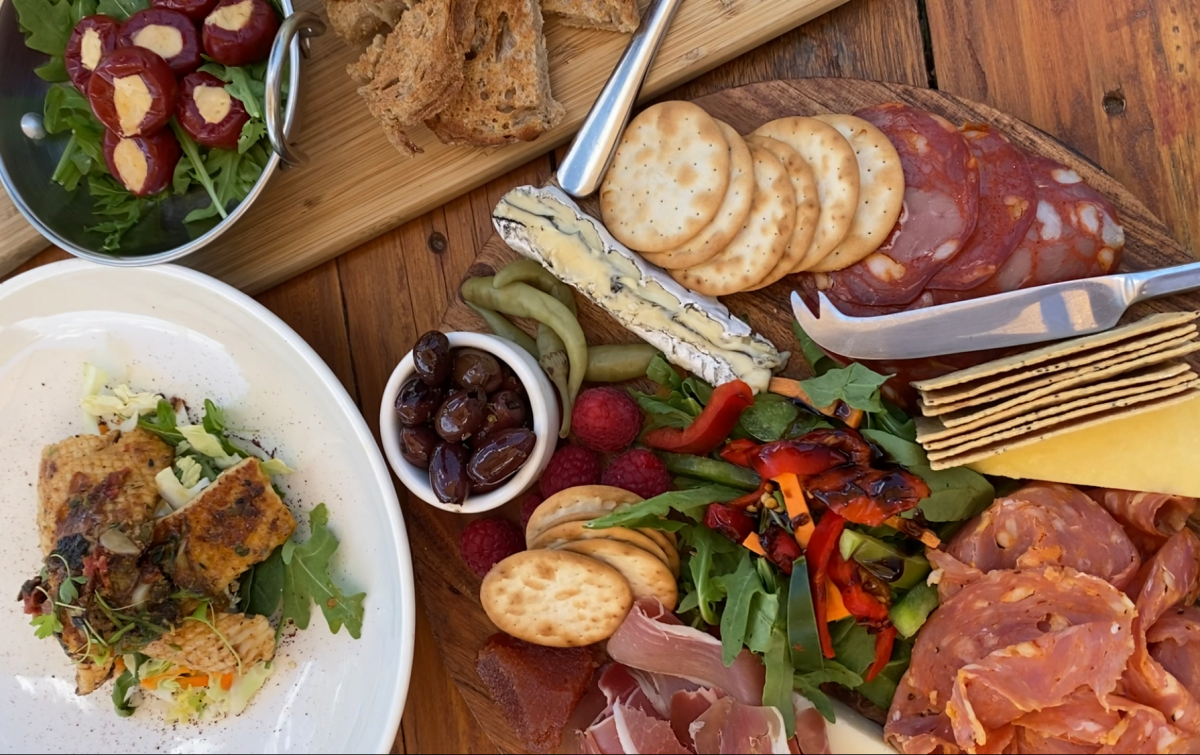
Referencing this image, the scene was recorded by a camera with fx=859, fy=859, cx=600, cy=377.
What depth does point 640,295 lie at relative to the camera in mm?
1685

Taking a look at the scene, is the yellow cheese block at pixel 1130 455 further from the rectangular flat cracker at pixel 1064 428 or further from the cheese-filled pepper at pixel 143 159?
the cheese-filled pepper at pixel 143 159

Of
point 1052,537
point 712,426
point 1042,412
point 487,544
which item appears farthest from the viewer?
point 487,544

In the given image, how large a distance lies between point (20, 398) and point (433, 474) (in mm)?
954

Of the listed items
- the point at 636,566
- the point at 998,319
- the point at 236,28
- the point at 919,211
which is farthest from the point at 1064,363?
the point at 236,28

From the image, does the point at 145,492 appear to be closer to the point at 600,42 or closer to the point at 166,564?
the point at 166,564

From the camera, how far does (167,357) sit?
1.82m

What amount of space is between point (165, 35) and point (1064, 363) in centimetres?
168

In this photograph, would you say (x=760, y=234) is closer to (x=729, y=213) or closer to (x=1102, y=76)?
(x=729, y=213)

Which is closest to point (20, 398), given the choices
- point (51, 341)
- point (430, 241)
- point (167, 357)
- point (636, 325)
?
point (51, 341)

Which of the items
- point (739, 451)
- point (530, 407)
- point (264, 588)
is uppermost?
point (530, 407)

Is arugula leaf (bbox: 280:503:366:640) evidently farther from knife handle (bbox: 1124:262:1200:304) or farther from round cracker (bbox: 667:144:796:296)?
knife handle (bbox: 1124:262:1200:304)

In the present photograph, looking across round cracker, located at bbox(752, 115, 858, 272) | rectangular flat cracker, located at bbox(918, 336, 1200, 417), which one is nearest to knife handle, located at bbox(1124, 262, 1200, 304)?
rectangular flat cracker, located at bbox(918, 336, 1200, 417)

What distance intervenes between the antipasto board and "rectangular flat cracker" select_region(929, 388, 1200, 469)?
0.23 meters

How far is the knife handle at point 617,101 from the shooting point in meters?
1.67
